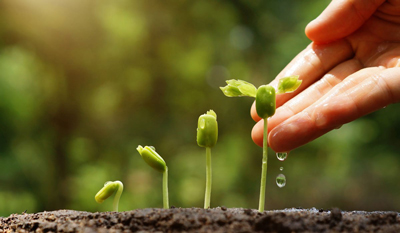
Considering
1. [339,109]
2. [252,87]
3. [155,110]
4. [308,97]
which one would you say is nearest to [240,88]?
[252,87]

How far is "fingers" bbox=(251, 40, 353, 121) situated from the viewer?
1199mm


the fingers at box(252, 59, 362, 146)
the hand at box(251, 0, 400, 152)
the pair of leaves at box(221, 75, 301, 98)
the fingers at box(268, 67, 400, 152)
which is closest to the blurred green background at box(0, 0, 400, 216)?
the hand at box(251, 0, 400, 152)

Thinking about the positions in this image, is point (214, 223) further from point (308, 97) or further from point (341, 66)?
point (341, 66)

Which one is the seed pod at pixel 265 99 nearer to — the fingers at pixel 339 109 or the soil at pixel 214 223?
the fingers at pixel 339 109

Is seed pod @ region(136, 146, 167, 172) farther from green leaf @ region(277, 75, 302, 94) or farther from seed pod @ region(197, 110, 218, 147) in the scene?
green leaf @ region(277, 75, 302, 94)

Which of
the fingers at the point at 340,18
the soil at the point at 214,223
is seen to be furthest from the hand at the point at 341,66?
the soil at the point at 214,223

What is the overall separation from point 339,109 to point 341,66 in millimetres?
455

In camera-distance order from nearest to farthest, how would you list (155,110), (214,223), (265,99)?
(214,223), (265,99), (155,110)

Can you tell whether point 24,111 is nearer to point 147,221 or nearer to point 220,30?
point 220,30

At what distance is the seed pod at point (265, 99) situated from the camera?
778 mm

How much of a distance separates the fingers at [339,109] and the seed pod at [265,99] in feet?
0.39

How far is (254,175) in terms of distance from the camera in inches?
128

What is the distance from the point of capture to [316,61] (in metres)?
1.23

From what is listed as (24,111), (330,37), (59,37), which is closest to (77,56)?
(59,37)
